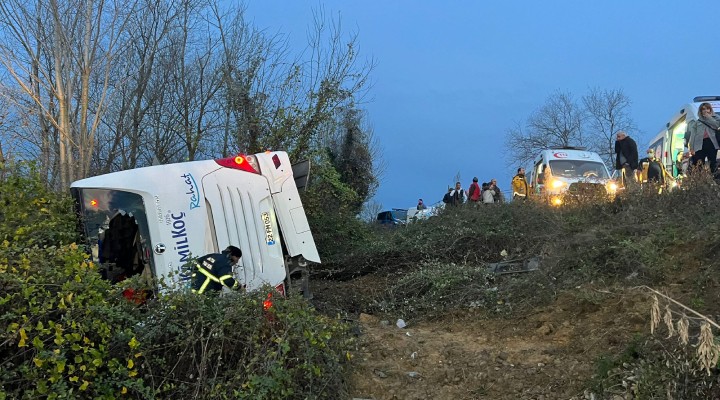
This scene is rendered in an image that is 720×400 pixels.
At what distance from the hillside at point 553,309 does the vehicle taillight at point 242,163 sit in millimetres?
2206

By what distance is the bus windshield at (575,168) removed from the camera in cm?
1679

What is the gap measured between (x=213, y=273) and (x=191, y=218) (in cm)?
83

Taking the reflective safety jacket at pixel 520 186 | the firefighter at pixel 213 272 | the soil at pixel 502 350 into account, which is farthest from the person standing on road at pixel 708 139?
the firefighter at pixel 213 272

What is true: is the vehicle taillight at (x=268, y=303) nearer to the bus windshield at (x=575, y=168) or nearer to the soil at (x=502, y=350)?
the soil at (x=502, y=350)

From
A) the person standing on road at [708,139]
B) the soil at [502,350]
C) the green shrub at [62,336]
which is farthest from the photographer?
the person standing on road at [708,139]

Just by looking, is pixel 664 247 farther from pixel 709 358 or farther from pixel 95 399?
pixel 95 399

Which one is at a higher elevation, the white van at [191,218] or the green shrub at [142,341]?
the white van at [191,218]

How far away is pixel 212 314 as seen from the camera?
4102 mm

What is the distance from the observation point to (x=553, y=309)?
6258 millimetres

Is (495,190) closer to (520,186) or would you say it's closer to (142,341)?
(520,186)

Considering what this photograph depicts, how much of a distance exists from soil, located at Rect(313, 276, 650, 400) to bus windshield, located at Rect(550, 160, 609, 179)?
11.2 metres

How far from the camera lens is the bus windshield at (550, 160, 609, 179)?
1679 centimetres

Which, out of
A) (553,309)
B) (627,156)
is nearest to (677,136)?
(627,156)

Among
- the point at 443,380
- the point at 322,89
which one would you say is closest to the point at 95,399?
the point at 443,380
